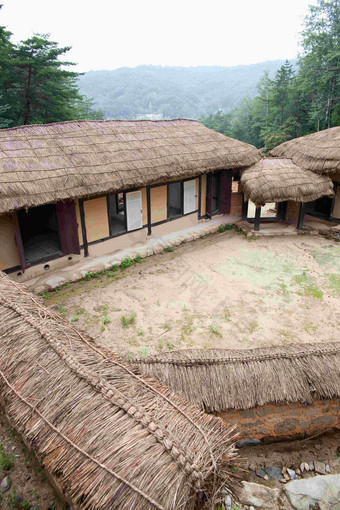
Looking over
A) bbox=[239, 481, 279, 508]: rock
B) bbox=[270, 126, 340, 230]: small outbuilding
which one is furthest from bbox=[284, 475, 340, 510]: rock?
bbox=[270, 126, 340, 230]: small outbuilding

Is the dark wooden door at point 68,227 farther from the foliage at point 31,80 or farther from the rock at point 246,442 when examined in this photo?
the foliage at point 31,80

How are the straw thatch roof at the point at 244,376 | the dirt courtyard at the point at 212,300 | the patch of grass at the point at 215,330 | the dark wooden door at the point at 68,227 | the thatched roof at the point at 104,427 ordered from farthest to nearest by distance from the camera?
the dark wooden door at the point at 68,227
the patch of grass at the point at 215,330
the dirt courtyard at the point at 212,300
the straw thatch roof at the point at 244,376
the thatched roof at the point at 104,427

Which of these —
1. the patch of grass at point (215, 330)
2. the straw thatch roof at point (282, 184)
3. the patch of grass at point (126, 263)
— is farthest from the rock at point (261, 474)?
the straw thatch roof at point (282, 184)

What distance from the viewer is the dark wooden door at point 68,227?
962 centimetres

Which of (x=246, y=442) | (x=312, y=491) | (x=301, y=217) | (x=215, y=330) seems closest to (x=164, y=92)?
(x=301, y=217)

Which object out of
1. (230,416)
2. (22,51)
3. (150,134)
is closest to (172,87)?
(22,51)

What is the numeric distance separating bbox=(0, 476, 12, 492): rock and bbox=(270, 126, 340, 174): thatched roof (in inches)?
519

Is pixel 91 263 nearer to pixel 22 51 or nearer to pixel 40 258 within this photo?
pixel 40 258

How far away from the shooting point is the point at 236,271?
35.1ft

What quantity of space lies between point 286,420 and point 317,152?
11458 mm

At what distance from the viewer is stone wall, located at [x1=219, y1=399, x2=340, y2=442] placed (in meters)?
5.27

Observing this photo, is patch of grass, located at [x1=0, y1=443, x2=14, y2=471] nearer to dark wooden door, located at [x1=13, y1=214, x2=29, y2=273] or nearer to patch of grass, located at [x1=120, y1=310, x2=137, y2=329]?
patch of grass, located at [x1=120, y1=310, x2=137, y2=329]

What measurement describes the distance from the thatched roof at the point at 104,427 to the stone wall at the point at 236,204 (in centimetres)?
1132

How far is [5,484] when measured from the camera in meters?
4.22
